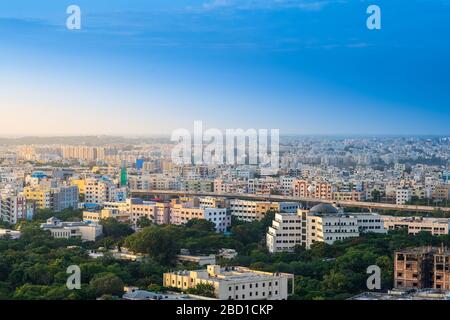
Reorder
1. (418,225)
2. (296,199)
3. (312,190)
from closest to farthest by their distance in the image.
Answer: (418,225) → (296,199) → (312,190)

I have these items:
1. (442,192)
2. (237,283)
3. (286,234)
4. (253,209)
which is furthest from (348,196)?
(237,283)

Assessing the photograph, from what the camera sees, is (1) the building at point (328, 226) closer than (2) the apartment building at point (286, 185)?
Yes

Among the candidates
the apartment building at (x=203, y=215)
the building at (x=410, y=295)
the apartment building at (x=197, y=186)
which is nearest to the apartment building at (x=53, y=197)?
the apartment building at (x=203, y=215)

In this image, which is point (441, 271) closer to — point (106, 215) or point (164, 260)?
point (164, 260)

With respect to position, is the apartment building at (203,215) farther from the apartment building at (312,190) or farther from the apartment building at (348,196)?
the apartment building at (348,196)

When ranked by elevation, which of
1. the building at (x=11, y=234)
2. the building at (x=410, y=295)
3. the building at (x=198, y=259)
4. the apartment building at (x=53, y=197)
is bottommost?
the building at (x=198, y=259)

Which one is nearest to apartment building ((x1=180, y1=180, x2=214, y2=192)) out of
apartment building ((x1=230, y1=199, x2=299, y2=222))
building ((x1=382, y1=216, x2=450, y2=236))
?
apartment building ((x1=230, y1=199, x2=299, y2=222))
